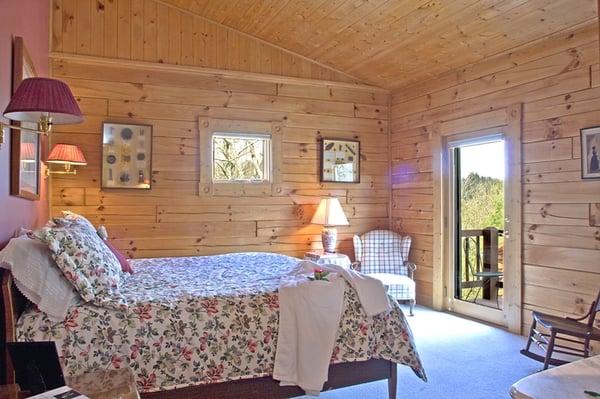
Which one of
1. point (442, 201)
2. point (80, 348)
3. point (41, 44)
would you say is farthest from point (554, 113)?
point (41, 44)

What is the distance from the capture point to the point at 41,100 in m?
1.83

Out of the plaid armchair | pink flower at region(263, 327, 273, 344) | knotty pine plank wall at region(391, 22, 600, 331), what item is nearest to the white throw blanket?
pink flower at region(263, 327, 273, 344)

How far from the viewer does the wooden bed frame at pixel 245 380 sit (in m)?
1.84

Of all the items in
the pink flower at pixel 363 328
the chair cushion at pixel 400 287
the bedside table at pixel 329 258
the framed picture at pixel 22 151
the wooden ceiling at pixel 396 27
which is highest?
the wooden ceiling at pixel 396 27

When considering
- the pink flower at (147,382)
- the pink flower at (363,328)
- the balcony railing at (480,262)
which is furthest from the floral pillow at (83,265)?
the balcony railing at (480,262)

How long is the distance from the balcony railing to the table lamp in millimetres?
1297

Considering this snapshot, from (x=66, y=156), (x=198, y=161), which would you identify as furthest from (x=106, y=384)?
(x=198, y=161)

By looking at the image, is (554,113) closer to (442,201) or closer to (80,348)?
(442,201)

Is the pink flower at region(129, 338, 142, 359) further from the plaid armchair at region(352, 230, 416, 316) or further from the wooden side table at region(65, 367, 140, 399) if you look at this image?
the plaid armchair at region(352, 230, 416, 316)

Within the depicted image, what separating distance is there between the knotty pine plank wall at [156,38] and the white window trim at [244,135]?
61 cm

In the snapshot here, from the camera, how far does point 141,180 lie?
4.43 metres

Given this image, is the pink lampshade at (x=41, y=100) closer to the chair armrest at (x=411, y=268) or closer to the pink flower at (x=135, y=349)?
the pink flower at (x=135, y=349)

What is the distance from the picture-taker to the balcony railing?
170 inches

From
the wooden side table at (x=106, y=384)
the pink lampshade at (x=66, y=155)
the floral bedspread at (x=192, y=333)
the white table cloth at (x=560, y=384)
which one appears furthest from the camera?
the pink lampshade at (x=66, y=155)
